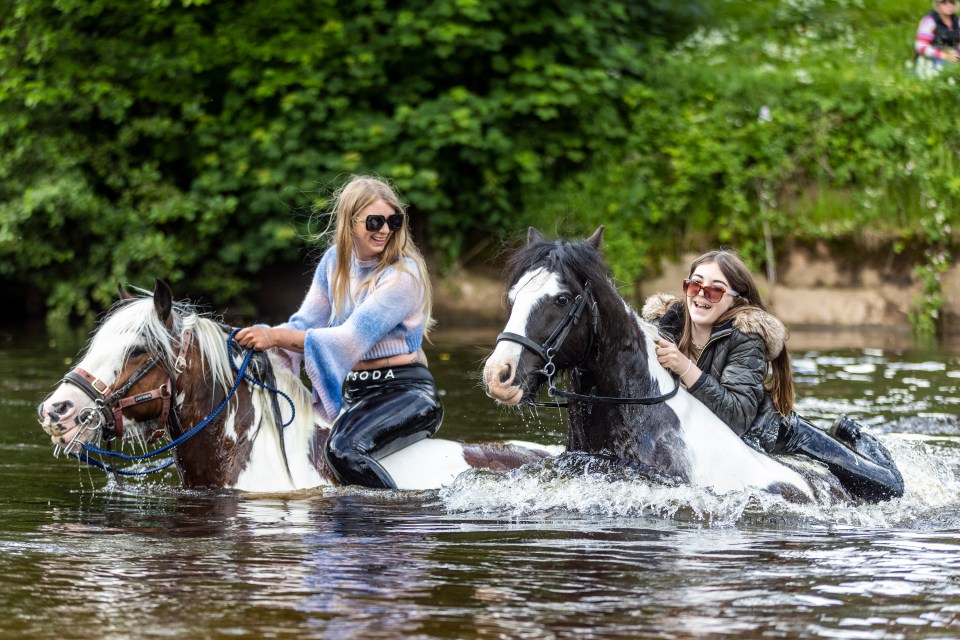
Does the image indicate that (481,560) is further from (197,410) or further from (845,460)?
(845,460)

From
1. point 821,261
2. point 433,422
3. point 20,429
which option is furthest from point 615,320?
point 821,261

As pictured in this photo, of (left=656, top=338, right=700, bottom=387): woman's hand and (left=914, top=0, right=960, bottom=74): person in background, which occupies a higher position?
(left=914, top=0, right=960, bottom=74): person in background

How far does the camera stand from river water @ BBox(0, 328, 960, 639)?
4129mm

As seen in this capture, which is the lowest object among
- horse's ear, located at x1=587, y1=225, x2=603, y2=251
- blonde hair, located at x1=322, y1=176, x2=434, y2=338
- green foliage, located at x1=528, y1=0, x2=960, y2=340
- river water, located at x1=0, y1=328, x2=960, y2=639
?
river water, located at x1=0, y1=328, x2=960, y2=639

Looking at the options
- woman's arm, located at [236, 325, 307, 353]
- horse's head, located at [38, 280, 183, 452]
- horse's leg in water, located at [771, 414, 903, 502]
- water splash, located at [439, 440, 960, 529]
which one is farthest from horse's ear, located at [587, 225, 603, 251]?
horse's head, located at [38, 280, 183, 452]

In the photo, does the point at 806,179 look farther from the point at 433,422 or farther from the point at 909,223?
the point at 433,422

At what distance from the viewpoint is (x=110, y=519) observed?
5.99 meters

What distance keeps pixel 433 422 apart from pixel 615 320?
1.49 m

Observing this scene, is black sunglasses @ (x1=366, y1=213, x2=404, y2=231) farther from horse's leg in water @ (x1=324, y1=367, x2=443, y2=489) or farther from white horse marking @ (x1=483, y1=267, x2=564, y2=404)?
white horse marking @ (x1=483, y1=267, x2=564, y2=404)

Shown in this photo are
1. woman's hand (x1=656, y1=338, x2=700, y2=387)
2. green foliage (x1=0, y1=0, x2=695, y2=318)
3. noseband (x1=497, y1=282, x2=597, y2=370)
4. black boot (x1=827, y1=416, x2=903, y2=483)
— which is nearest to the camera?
noseband (x1=497, y1=282, x2=597, y2=370)

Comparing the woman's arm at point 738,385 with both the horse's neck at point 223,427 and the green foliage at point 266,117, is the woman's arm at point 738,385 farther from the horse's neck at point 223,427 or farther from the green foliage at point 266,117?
the green foliage at point 266,117

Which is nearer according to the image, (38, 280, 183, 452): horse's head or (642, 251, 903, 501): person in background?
(642, 251, 903, 501): person in background

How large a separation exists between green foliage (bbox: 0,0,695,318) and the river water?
30.9 feet

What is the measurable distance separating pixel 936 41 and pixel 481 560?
42.8 feet
